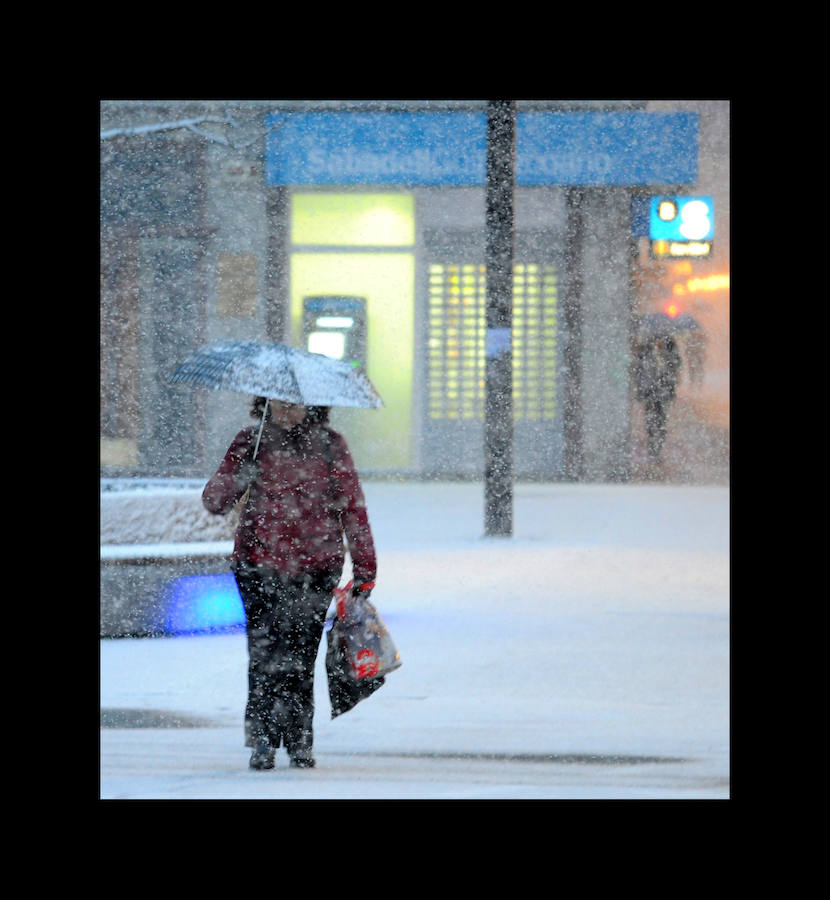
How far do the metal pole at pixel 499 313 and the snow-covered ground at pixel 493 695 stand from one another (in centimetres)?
83

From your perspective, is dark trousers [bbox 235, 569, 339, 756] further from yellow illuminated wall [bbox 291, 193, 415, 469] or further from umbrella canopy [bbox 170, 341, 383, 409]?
yellow illuminated wall [bbox 291, 193, 415, 469]

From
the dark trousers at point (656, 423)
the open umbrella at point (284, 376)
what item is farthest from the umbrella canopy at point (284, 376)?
the dark trousers at point (656, 423)

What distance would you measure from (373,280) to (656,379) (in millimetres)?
3795

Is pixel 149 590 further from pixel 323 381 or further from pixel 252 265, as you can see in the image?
pixel 252 265

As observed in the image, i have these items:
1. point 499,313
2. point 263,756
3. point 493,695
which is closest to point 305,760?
point 263,756

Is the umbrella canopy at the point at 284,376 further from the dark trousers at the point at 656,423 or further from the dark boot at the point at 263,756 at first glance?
the dark trousers at the point at 656,423

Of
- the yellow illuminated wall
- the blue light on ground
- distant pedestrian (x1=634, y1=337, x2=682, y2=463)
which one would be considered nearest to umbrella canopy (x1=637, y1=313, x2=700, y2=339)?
distant pedestrian (x1=634, y1=337, x2=682, y2=463)

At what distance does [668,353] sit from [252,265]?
17.5 feet

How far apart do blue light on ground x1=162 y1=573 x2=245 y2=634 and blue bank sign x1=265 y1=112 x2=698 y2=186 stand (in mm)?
12317

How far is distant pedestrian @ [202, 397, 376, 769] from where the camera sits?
5.20 metres
